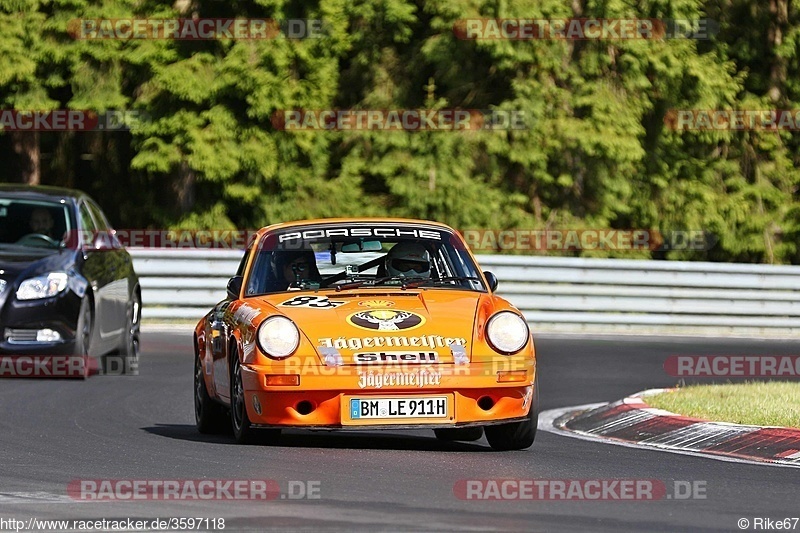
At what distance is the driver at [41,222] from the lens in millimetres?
14094

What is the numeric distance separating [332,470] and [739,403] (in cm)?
460

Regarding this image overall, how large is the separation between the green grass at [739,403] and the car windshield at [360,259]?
2090 millimetres

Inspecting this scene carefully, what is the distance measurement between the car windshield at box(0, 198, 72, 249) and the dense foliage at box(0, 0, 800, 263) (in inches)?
478

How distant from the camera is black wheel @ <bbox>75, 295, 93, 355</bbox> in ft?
44.5

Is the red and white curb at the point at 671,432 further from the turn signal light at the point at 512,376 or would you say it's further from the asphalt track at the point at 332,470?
the turn signal light at the point at 512,376

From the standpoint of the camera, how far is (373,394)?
9133 mm

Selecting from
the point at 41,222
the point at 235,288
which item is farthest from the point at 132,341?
the point at 235,288

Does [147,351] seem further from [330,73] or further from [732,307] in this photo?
[330,73]

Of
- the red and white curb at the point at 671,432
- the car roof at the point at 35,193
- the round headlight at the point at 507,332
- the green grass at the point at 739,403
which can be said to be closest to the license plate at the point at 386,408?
the round headlight at the point at 507,332

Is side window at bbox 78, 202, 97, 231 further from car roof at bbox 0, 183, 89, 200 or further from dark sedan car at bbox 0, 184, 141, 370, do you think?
car roof at bbox 0, 183, 89, 200

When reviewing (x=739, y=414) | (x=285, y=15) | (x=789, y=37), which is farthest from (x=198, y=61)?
(x=739, y=414)

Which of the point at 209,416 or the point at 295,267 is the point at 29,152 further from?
the point at 295,267

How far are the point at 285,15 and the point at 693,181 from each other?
28.7 ft

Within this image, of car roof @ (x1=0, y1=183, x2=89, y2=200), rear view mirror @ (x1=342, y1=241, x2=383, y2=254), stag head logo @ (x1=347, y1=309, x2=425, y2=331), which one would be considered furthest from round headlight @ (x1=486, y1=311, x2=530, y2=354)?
car roof @ (x1=0, y1=183, x2=89, y2=200)
